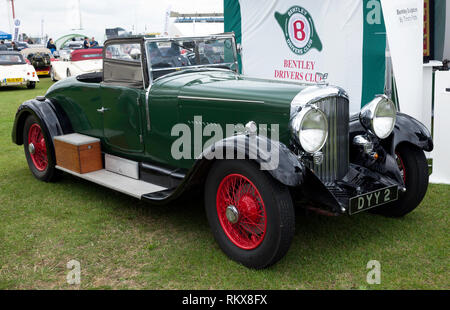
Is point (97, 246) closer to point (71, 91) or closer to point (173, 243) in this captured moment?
point (173, 243)

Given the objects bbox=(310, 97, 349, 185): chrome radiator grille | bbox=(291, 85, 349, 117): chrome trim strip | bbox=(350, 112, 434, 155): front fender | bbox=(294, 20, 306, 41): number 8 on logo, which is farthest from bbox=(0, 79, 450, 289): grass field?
bbox=(294, 20, 306, 41): number 8 on logo

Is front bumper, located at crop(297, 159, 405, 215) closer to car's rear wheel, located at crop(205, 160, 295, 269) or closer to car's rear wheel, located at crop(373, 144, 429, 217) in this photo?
car's rear wheel, located at crop(205, 160, 295, 269)

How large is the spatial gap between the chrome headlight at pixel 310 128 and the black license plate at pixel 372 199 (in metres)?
0.44

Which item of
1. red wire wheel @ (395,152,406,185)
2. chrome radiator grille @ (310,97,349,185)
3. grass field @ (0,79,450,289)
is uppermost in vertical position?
chrome radiator grille @ (310,97,349,185)

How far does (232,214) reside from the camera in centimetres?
299

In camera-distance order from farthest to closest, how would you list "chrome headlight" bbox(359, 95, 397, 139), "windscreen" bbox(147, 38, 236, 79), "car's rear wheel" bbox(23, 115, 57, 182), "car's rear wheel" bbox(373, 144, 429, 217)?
A: "car's rear wheel" bbox(23, 115, 57, 182) → "windscreen" bbox(147, 38, 236, 79) → "car's rear wheel" bbox(373, 144, 429, 217) → "chrome headlight" bbox(359, 95, 397, 139)

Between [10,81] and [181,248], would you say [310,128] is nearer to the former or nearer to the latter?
[181,248]

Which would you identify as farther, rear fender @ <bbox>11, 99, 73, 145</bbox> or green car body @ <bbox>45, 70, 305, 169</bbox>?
rear fender @ <bbox>11, 99, 73, 145</bbox>

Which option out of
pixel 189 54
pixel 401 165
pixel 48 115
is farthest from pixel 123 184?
pixel 401 165

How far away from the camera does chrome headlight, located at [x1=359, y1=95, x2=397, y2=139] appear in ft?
11.4

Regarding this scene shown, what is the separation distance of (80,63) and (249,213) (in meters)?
13.6

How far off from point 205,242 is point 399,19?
3.40 meters

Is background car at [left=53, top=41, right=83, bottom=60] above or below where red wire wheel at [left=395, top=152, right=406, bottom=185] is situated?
above

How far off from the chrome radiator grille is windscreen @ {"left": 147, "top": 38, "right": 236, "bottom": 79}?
1515 millimetres
